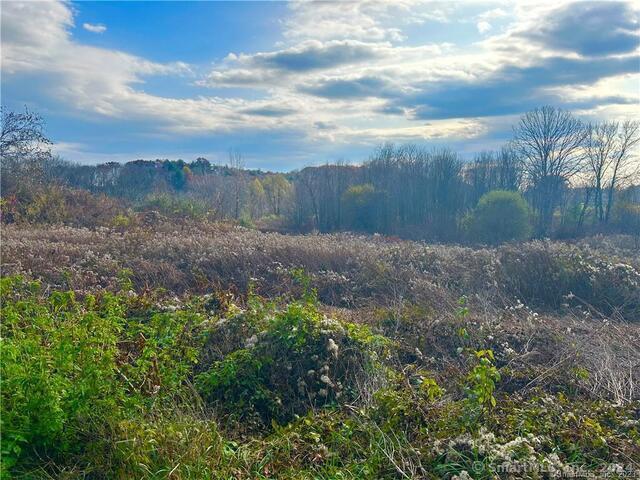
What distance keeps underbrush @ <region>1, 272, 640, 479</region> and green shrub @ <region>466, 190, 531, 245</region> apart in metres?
21.7

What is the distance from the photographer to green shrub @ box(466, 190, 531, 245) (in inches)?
1022

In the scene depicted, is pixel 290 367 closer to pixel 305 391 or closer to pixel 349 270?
pixel 305 391

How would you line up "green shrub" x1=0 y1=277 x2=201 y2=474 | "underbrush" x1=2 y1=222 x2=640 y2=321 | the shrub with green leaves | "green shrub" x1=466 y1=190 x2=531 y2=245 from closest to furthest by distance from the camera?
"green shrub" x1=0 y1=277 x2=201 y2=474 < the shrub with green leaves < "underbrush" x1=2 y1=222 x2=640 y2=321 < "green shrub" x1=466 y1=190 x2=531 y2=245

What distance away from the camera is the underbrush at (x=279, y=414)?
11.3ft

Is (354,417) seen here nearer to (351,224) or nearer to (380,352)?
(380,352)

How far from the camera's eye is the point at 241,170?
38.9 meters

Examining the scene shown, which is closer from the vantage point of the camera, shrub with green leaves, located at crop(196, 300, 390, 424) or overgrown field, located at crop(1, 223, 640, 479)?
overgrown field, located at crop(1, 223, 640, 479)

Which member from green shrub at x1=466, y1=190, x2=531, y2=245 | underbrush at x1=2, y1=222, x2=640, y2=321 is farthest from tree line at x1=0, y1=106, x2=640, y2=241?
underbrush at x1=2, y1=222, x2=640, y2=321

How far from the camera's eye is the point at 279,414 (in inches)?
183

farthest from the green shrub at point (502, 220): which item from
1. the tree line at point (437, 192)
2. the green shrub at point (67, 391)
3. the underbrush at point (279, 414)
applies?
the green shrub at point (67, 391)

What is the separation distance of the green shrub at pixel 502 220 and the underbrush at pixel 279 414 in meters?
21.7

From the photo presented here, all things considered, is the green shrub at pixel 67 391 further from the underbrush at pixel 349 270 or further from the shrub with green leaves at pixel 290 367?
the underbrush at pixel 349 270

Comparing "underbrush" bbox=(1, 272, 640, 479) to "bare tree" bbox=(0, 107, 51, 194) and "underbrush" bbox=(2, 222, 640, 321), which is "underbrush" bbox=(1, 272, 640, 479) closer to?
"underbrush" bbox=(2, 222, 640, 321)

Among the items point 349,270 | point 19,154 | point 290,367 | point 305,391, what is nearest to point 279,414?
point 305,391
